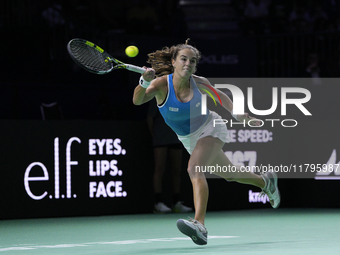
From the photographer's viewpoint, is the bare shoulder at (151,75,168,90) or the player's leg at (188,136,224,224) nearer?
the player's leg at (188,136,224,224)

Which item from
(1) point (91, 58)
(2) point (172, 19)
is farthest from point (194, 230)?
(2) point (172, 19)

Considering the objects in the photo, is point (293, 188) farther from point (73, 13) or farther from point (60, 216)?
point (73, 13)

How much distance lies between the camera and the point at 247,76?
12711mm

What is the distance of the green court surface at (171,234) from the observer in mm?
5332

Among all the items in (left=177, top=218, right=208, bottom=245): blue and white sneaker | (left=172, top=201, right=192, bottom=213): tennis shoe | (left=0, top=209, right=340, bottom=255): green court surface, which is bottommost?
(left=172, top=201, right=192, bottom=213): tennis shoe

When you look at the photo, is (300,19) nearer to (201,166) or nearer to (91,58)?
(91,58)

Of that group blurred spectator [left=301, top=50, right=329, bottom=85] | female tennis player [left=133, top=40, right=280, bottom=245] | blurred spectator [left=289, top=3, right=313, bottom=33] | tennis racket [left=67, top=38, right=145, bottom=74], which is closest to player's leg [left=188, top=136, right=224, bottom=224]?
female tennis player [left=133, top=40, right=280, bottom=245]

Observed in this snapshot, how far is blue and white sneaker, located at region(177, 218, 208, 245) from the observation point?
521 centimetres

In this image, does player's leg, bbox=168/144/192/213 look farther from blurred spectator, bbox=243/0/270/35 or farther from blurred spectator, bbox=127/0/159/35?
blurred spectator, bbox=243/0/270/35

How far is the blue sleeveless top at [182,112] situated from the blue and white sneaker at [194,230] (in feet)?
3.14

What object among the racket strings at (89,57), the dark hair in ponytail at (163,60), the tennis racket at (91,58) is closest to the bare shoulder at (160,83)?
the tennis racket at (91,58)

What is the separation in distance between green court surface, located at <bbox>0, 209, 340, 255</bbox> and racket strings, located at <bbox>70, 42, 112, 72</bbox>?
1587mm

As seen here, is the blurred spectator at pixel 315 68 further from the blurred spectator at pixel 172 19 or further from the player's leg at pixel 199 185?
the player's leg at pixel 199 185

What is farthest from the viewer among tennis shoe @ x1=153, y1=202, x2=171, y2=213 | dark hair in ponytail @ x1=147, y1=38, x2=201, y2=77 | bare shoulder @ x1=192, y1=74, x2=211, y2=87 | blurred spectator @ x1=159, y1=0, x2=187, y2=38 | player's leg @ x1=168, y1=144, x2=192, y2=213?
blurred spectator @ x1=159, y1=0, x2=187, y2=38
